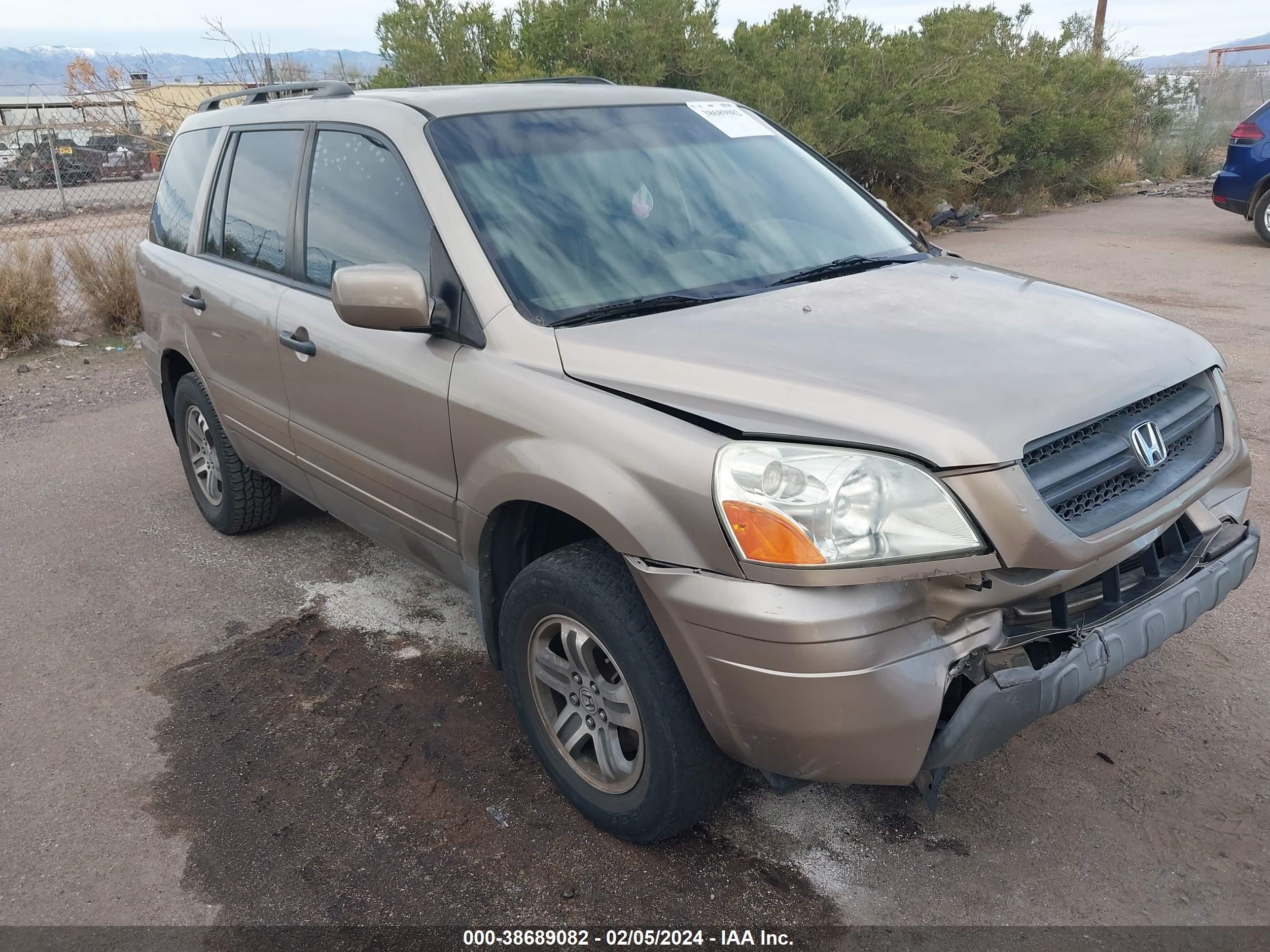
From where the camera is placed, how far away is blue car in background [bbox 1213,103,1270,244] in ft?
37.1

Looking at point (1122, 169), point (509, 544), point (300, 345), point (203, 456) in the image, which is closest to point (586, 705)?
point (509, 544)

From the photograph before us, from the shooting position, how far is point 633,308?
Answer: 2.88m

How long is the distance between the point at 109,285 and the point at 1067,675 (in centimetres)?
929

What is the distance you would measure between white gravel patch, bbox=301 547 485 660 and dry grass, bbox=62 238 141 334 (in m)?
5.94

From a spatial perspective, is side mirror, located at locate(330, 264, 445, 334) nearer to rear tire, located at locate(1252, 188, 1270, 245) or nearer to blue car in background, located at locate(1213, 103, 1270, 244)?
blue car in background, located at locate(1213, 103, 1270, 244)

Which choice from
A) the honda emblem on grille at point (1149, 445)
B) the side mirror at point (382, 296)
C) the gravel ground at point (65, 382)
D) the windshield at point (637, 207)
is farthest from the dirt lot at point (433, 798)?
the gravel ground at point (65, 382)

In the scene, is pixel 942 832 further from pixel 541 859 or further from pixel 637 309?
pixel 637 309

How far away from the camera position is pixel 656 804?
2.57 metres

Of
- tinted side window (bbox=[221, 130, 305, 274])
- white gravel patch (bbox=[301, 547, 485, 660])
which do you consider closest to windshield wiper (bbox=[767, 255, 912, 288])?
white gravel patch (bbox=[301, 547, 485, 660])

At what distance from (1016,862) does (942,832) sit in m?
0.20

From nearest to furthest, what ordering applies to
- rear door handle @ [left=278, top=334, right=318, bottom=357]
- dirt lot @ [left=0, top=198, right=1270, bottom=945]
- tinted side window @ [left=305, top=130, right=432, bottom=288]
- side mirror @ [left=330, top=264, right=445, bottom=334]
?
dirt lot @ [left=0, top=198, right=1270, bottom=945] → side mirror @ [left=330, top=264, right=445, bottom=334] → tinted side window @ [left=305, top=130, right=432, bottom=288] → rear door handle @ [left=278, top=334, right=318, bottom=357]

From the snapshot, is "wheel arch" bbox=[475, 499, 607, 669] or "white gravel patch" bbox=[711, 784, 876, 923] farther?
"wheel arch" bbox=[475, 499, 607, 669]

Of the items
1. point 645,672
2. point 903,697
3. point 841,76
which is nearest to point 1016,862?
point 903,697

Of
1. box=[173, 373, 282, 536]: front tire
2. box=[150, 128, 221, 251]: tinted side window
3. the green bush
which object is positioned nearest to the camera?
box=[150, 128, 221, 251]: tinted side window
